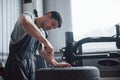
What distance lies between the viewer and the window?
8.78ft

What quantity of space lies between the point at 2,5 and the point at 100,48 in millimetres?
1275

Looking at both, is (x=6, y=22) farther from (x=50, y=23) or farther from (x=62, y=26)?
(x=50, y=23)

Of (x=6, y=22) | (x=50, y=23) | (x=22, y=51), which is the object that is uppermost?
(x=6, y=22)

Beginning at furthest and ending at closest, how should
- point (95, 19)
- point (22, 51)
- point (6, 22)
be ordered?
1. point (95, 19)
2. point (6, 22)
3. point (22, 51)

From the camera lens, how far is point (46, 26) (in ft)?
5.05

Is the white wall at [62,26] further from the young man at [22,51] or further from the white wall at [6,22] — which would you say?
the young man at [22,51]

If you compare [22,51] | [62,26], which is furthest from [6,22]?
[22,51]

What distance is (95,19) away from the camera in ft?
9.05

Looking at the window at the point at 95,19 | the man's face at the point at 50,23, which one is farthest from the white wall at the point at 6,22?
the man's face at the point at 50,23

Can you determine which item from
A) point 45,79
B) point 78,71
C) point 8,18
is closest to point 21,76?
point 45,79

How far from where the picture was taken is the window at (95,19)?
2676 mm

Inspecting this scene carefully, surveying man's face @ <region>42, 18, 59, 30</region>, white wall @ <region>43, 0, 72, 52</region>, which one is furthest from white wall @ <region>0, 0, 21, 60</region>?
man's face @ <region>42, 18, 59, 30</region>

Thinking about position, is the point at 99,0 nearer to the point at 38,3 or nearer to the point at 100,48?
the point at 100,48

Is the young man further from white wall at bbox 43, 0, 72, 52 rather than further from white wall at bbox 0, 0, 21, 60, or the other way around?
white wall at bbox 43, 0, 72, 52
